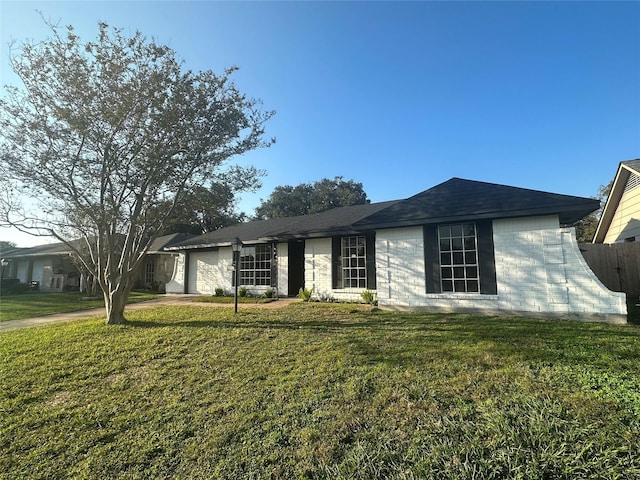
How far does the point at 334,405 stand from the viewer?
358 cm

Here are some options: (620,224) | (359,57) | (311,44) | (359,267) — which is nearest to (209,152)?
(311,44)

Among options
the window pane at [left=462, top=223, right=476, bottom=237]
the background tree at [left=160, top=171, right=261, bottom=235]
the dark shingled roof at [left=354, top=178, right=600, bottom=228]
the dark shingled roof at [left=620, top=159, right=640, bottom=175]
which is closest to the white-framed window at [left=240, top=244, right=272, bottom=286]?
the background tree at [left=160, top=171, right=261, bottom=235]

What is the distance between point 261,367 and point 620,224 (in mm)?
15354

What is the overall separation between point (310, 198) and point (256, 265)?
2458cm

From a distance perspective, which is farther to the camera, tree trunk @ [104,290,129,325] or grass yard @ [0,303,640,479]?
tree trunk @ [104,290,129,325]

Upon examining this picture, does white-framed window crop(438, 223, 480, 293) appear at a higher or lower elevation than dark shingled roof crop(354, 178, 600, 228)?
lower

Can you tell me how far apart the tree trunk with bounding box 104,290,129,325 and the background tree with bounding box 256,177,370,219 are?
28.6 m

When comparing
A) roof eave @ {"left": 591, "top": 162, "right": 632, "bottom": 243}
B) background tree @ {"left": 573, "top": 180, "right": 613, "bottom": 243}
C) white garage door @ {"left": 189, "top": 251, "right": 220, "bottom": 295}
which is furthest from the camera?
background tree @ {"left": 573, "top": 180, "right": 613, "bottom": 243}

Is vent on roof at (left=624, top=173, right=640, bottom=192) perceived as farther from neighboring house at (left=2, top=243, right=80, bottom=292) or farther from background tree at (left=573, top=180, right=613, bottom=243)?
neighboring house at (left=2, top=243, right=80, bottom=292)

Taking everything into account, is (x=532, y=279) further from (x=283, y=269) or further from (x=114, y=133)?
(x=114, y=133)

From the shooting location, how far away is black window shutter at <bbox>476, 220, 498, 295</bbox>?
8164mm

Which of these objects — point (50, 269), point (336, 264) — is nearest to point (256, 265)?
point (336, 264)

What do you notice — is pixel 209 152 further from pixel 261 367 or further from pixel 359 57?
pixel 261 367

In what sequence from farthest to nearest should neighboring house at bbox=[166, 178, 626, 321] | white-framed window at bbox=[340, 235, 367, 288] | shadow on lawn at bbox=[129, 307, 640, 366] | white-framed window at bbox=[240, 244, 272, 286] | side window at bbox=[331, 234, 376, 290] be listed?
white-framed window at bbox=[240, 244, 272, 286], white-framed window at bbox=[340, 235, 367, 288], side window at bbox=[331, 234, 376, 290], neighboring house at bbox=[166, 178, 626, 321], shadow on lawn at bbox=[129, 307, 640, 366]
